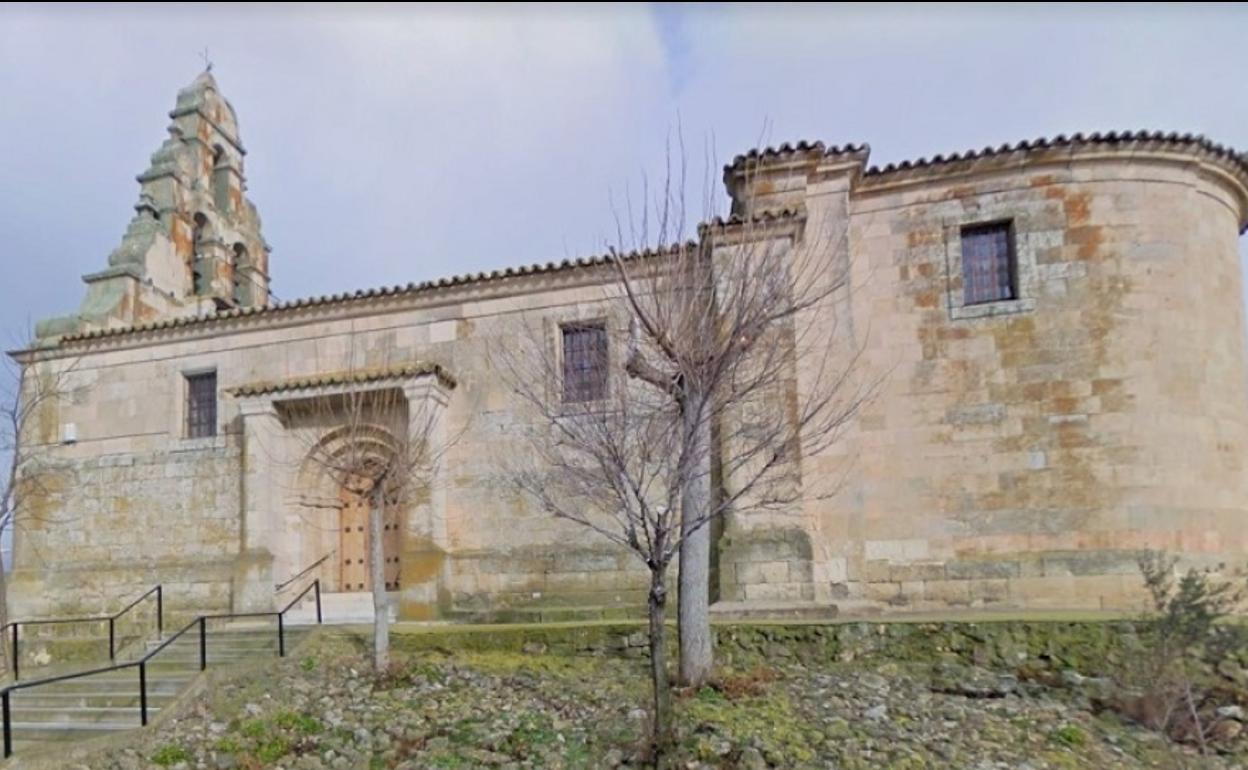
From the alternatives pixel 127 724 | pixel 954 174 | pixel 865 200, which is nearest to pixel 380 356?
pixel 127 724

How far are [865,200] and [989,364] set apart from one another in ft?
8.70

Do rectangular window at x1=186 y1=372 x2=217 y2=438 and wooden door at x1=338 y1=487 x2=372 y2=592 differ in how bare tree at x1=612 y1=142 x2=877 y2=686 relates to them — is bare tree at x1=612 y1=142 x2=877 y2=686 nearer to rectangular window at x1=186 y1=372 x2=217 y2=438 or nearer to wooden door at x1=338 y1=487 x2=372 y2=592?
wooden door at x1=338 y1=487 x2=372 y2=592

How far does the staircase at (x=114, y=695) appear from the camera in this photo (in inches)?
339

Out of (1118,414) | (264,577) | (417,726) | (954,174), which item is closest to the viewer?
(417,726)

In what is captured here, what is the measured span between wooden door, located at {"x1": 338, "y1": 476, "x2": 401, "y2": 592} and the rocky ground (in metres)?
3.84

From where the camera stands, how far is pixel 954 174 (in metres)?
11.7

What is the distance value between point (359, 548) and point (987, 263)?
9.64 metres

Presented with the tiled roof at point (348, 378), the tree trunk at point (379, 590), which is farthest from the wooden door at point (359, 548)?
the tree trunk at point (379, 590)

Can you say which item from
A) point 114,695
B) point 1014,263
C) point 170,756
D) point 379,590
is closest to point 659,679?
point 379,590

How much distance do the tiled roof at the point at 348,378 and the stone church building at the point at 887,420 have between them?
46 mm

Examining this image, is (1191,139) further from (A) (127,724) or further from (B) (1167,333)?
(A) (127,724)

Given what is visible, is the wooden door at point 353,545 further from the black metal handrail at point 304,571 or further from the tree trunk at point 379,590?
the tree trunk at point 379,590

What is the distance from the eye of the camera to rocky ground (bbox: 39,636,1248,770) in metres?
6.84

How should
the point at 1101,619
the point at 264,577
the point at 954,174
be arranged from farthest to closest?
the point at 264,577
the point at 954,174
the point at 1101,619
